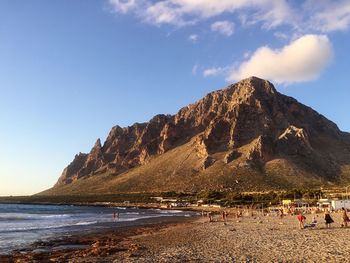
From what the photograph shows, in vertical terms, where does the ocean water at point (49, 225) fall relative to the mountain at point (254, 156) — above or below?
below

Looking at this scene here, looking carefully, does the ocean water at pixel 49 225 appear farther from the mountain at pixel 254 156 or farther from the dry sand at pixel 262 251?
the mountain at pixel 254 156

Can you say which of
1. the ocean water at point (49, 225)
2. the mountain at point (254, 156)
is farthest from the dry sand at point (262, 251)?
the mountain at point (254, 156)

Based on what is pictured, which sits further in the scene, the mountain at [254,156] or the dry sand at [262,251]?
the mountain at [254,156]

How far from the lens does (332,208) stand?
7181cm

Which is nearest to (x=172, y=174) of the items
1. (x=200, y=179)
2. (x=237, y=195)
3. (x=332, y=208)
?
(x=200, y=179)

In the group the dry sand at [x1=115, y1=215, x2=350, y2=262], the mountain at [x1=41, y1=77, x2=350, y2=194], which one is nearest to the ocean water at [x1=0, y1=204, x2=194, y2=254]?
the dry sand at [x1=115, y1=215, x2=350, y2=262]

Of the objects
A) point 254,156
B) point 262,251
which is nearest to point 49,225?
point 262,251

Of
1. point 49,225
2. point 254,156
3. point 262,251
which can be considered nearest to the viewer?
point 262,251

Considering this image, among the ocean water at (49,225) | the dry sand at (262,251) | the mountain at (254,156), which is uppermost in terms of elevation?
the mountain at (254,156)

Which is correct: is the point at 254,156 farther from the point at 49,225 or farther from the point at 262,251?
the point at 262,251

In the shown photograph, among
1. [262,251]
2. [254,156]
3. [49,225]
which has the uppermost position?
[254,156]

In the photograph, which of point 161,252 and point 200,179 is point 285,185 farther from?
point 161,252

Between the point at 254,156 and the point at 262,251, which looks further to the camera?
the point at 254,156

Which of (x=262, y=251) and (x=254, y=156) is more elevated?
(x=254, y=156)
